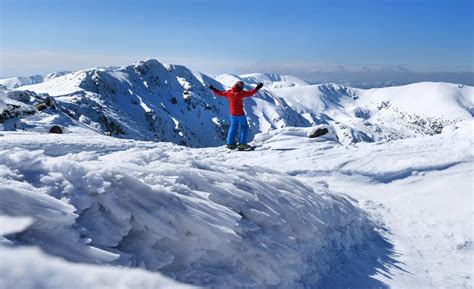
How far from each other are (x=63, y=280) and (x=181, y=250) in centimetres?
252

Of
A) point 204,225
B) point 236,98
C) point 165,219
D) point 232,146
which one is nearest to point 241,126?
point 236,98

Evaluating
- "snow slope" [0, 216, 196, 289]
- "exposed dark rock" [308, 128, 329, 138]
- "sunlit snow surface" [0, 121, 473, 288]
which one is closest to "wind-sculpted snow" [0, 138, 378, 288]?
"sunlit snow surface" [0, 121, 473, 288]

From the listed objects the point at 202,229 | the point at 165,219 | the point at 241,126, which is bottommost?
the point at 241,126

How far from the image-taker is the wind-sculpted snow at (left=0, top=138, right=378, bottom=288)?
3.75m

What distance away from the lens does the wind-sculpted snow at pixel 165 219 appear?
3746mm

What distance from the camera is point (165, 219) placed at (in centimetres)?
471

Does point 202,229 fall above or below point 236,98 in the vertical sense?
below

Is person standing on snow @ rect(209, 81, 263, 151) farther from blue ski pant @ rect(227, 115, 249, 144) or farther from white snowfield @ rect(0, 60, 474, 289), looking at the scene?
white snowfield @ rect(0, 60, 474, 289)

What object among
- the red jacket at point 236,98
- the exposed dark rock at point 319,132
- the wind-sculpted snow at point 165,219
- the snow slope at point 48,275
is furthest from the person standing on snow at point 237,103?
the snow slope at point 48,275

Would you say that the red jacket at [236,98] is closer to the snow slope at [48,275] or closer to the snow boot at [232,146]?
the snow boot at [232,146]

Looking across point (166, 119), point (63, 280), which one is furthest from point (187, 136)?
point (63, 280)

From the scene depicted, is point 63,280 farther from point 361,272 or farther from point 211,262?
point 361,272

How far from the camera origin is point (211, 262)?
4871 millimetres

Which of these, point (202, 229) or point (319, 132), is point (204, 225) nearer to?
point (202, 229)
